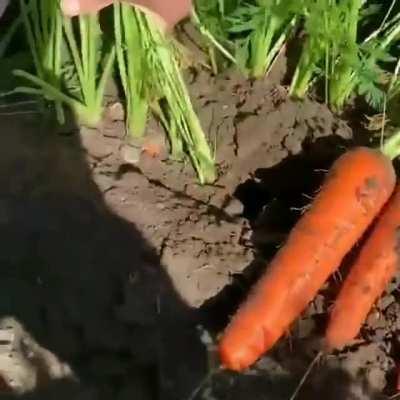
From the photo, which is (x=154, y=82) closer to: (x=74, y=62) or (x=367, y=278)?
(x=74, y=62)

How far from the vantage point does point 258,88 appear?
86.5 inches

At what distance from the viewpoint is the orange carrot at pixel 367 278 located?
1991mm

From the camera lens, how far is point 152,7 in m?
1.85

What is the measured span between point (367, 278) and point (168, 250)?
1.03ft

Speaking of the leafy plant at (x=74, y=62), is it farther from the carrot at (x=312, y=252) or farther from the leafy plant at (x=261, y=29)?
the carrot at (x=312, y=252)

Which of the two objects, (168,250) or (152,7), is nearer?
(152,7)

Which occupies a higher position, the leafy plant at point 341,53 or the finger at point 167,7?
the finger at point 167,7

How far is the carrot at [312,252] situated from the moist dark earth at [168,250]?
41 millimetres

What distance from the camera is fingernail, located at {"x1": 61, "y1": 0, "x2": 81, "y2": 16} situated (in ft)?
6.13

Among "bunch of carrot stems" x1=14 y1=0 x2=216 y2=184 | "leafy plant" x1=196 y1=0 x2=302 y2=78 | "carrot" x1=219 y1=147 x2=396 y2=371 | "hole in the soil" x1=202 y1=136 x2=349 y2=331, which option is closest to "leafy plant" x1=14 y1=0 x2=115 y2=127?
"bunch of carrot stems" x1=14 y1=0 x2=216 y2=184

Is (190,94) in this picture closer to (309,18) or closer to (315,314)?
(309,18)

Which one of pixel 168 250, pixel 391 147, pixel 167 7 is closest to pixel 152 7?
pixel 167 7

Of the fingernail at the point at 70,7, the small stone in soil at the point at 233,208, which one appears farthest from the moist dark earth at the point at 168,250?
the fingernail at the point at 70,7

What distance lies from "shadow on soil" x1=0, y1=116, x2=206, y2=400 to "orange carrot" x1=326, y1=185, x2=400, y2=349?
0.22m
